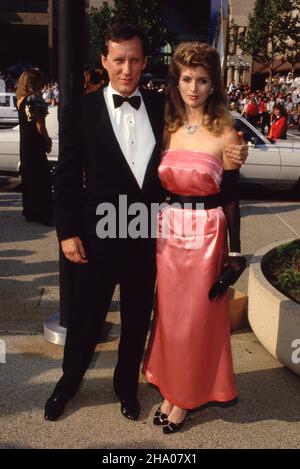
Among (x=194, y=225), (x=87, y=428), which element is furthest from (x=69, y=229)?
(x=87, y=428)

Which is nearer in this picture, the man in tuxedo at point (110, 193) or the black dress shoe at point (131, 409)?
the man in tuxedo at point (110, 193)

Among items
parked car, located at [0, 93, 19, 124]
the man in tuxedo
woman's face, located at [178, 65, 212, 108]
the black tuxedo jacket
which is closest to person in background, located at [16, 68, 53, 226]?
the man in tuxedo

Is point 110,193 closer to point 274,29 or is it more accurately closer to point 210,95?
point 210,95

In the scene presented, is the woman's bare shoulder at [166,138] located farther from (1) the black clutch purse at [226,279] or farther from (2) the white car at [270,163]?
(2) the white car at [270,163]

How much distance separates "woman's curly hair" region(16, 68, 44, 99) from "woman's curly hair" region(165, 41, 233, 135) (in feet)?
13.7

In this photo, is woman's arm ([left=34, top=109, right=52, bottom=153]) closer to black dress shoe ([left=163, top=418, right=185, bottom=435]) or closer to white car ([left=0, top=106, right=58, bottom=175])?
white car ([left=0, top=106, right=58, bottom=175])

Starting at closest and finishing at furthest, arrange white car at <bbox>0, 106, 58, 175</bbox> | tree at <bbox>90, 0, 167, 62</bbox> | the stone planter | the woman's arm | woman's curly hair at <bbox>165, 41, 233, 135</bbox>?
woman's curly hair at <bbox>165, 41, 233, 135</bbox> → the stone planter → the woman's arm → white car at <bbox>0, 106, 58, 175</bbox> → tree at <bbox>90, 0, 167, 62</bbox>

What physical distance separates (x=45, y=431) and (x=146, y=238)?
1.20m

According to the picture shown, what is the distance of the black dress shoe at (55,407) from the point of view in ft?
10.5

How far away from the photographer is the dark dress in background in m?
7.19

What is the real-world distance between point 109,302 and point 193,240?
618 mm

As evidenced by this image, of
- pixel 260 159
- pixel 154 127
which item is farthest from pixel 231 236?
pixel 260 159

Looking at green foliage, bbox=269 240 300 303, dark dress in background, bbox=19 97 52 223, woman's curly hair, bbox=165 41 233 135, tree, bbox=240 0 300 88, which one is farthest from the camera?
tree, bbox=240 0 300 88

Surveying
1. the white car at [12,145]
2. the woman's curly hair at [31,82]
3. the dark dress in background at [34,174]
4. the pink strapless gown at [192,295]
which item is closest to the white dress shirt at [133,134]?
the pink strapless gown at [192,295]
